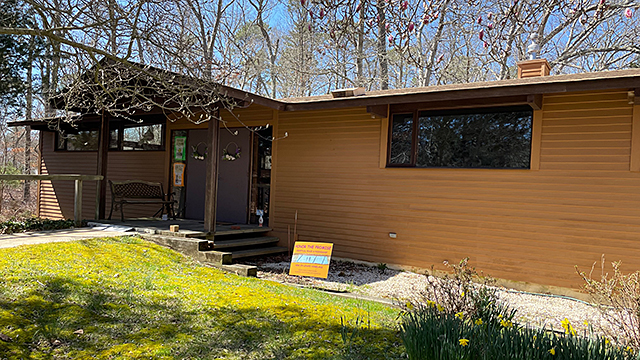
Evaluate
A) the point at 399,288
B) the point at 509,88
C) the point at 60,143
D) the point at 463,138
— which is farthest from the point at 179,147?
the point at 509,88

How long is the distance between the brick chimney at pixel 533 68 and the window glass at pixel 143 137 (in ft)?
26.7

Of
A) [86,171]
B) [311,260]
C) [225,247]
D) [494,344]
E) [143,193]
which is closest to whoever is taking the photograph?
[494,344]

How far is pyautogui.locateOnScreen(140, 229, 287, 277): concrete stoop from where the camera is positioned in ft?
20.8

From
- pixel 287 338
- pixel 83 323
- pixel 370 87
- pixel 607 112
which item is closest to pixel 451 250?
pixel 607 112

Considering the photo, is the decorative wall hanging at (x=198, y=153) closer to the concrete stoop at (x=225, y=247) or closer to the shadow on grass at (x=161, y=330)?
the concrete stoop at (x=225, y=247)

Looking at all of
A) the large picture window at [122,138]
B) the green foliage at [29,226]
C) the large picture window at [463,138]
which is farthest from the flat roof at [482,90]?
the large picture window at [122,138]

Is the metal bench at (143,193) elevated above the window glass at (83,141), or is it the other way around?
the window glass at (83,141)

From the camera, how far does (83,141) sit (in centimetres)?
1261

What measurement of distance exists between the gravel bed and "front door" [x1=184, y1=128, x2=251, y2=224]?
6.02 feet

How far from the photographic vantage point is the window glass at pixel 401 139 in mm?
8016

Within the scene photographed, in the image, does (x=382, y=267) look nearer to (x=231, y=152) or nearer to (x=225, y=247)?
(x=225, y=247)

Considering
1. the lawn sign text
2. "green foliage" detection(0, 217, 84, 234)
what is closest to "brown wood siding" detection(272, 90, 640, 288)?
the lawn sign text

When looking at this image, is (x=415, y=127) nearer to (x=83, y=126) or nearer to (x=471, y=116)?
(x=471, y=116)

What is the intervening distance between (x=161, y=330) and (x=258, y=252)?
489 cm
